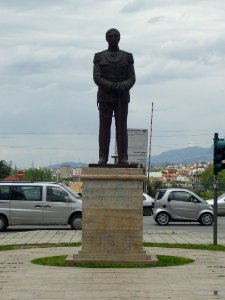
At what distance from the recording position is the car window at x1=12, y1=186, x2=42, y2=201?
27578 mm

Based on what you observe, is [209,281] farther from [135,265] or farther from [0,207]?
[0,207]

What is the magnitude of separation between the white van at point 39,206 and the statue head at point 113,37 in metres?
12.4

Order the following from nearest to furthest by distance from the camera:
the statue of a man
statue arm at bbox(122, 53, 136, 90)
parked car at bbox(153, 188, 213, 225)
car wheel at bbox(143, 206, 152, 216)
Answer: statue arm at bbox(122, 53, 136, 90)
the statue of a man
parked car at bbox(153, 188, 213, 225)
car wheel at bbox(143, 206, 152, 216)

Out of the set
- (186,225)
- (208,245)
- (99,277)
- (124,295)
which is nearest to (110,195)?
(99,277)

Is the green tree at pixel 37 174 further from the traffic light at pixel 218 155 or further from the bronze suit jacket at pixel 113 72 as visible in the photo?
the bronze suit jacket at pixel 113 72

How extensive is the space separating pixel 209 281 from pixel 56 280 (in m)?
2.39

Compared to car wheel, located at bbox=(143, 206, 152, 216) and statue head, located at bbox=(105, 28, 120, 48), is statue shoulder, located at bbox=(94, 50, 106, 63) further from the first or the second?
car wheel, located at bbox=(143, 206, 152, 216)

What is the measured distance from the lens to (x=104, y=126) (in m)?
15.6

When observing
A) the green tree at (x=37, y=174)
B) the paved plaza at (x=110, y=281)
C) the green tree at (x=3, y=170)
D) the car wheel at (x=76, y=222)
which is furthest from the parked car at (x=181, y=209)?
the green tree at (x=37, y=174)

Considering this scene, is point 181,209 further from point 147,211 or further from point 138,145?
point 138,145

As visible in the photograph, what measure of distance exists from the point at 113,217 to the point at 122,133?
5.43 feet

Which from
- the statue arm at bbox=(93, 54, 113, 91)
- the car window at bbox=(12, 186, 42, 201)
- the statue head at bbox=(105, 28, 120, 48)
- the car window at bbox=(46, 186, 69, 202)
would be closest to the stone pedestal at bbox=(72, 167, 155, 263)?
the statue arm at bbox=(93, 54, 113, 91)

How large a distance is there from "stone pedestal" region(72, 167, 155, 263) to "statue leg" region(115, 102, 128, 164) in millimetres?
537

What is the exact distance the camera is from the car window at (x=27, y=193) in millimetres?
27578
